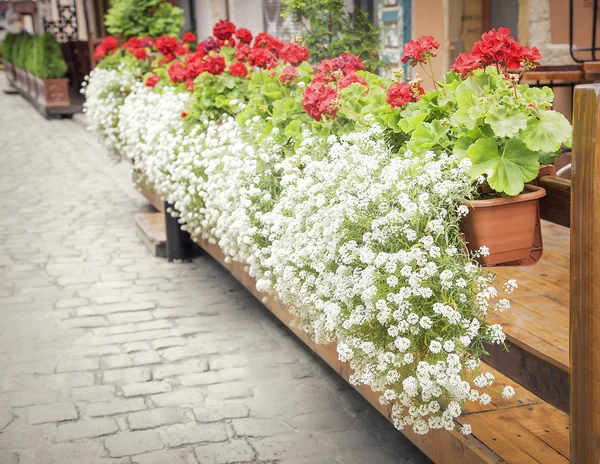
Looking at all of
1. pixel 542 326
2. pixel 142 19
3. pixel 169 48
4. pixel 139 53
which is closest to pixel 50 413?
pixel 542 326

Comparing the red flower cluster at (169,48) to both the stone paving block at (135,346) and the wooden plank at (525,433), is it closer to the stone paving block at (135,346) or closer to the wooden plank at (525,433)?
the stone paving block at (135,346)

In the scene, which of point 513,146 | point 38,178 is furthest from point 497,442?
point 38,178

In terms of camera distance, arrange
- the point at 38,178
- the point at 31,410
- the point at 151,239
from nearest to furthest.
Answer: the point at 31,410 → the point at 151,239 → the point at 38,178

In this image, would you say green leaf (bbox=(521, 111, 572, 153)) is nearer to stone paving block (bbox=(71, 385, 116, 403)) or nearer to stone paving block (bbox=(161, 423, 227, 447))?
stone paving block (bbox=(161, 423, 227, 447))

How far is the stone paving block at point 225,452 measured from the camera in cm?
336

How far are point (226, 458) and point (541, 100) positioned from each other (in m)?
1.92

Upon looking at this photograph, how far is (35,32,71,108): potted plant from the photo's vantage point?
16844 mm

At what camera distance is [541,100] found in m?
2.55

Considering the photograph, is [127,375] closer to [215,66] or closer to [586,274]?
[215,66]

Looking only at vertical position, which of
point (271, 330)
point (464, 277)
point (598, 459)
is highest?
point (464, 277)

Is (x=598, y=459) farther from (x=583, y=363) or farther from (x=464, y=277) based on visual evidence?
(x=464, y=277)

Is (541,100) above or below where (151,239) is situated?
above

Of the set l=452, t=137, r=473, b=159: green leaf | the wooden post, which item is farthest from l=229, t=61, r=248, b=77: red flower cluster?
the wooden post

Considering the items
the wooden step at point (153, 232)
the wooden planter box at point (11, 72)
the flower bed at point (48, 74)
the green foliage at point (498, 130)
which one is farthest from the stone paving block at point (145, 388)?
the wooden planter box at point (11, 72)
